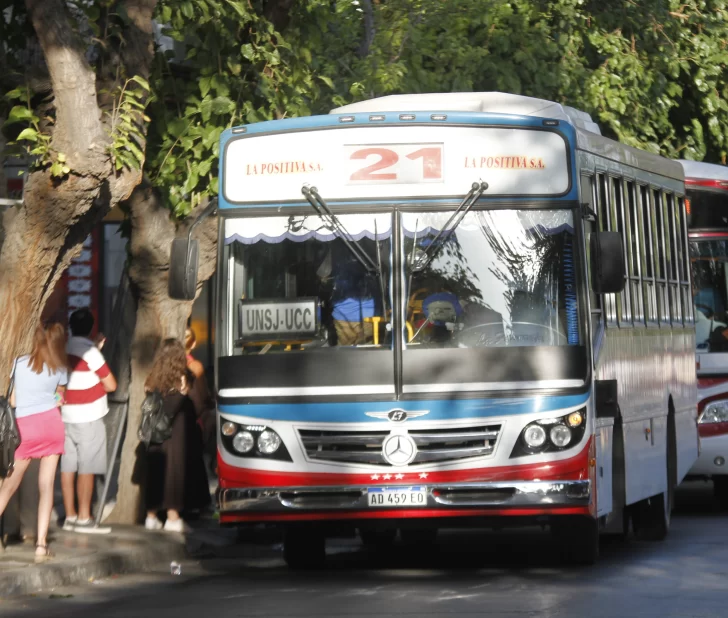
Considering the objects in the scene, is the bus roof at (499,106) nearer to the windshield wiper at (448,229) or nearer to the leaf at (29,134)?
the windshield wiper at (448,229)

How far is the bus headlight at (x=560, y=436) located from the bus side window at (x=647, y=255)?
2.60 meters

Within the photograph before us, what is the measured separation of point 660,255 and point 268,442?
14.0 ft

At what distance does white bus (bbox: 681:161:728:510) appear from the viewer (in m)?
15.9

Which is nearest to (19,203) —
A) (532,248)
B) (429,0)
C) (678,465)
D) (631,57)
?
(532,248)

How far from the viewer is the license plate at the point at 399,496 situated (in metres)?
10.1

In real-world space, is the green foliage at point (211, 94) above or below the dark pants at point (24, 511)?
above

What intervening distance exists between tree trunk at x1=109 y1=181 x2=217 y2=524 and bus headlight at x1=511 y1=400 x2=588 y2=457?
4.38 meters

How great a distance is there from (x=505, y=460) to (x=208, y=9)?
4.60 m

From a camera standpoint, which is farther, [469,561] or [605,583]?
[469,561]

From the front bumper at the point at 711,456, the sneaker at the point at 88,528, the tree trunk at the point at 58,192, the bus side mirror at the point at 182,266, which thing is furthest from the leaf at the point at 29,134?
the front bumper at the point at 711,456

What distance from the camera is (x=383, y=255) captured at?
10398 millimetres

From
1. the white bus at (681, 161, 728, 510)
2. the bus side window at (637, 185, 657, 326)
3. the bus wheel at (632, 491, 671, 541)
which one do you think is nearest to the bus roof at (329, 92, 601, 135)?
the bus side window at (637, 185, 657, 326)

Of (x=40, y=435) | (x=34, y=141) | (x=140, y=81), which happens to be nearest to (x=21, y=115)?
(x=34, y=141)

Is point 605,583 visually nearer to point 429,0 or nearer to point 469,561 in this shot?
point 469,561
